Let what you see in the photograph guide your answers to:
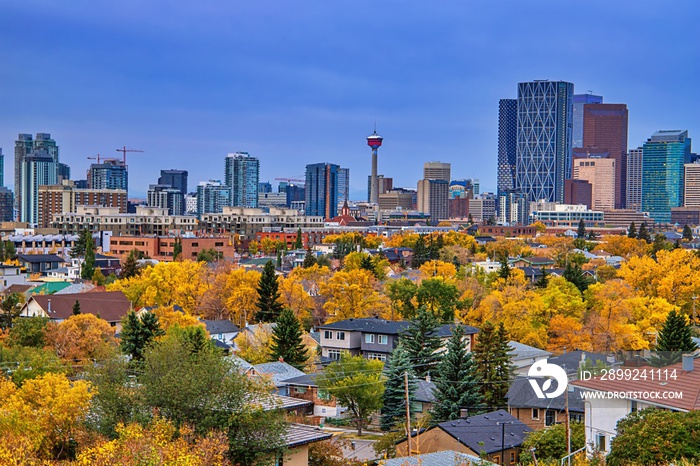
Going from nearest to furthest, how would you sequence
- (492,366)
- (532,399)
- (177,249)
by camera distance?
(532,399) < (492,366) < (177,249)

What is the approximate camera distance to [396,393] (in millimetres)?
42375

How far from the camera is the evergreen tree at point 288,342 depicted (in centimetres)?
5084

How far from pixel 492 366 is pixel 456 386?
330 centimetres

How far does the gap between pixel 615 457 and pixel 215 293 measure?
50.1 meters

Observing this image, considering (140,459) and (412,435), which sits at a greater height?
(140,459)

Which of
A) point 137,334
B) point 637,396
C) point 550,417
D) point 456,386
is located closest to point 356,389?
point 456,386

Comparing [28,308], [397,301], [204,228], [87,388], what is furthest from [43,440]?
[204,228]

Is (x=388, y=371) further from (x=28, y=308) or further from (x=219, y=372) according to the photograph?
(x=28, y=308)

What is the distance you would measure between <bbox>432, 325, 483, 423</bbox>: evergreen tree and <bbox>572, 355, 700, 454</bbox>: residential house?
12348 mm

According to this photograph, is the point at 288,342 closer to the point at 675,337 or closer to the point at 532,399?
the point at 532,399

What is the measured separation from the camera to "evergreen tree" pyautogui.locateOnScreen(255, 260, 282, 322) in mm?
66500

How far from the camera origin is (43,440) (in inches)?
962

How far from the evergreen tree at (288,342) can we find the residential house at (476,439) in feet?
56.2

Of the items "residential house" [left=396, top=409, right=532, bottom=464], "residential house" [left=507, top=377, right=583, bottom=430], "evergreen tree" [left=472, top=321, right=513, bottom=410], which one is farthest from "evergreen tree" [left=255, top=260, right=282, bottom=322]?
"residential house" [left=396, top=409, right=532, bottom=464]
